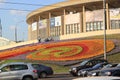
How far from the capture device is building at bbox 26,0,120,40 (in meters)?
80.2

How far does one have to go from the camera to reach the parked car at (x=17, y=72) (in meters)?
24.2

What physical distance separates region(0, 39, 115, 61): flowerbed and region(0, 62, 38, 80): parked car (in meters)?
27.4

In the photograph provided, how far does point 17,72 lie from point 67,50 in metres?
32.1

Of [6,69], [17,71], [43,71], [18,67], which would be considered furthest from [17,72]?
[43,71]

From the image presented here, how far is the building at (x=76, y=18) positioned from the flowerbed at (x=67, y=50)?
1034 centimetres

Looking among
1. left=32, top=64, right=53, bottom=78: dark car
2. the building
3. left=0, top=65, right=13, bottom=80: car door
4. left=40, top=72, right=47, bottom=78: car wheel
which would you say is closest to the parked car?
left=0, top=65, right=13, bottom=80: car door

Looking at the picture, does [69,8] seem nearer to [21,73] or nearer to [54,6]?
[54,6]

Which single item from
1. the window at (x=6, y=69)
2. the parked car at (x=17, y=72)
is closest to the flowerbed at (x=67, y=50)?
the parked car at (x=17, y=72)

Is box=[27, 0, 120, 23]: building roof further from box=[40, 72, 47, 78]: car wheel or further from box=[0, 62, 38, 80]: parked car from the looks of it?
box=[0, 62, 38, 80]: parked car

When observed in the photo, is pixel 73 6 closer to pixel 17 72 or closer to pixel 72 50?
pixel 72 50

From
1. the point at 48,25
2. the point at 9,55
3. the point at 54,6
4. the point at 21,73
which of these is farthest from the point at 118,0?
the point at 21,73

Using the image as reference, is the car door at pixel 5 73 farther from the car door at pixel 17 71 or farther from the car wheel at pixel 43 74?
the car wheel at pixel 43 74

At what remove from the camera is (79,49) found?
55.5 metres

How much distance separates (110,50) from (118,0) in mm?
31065
